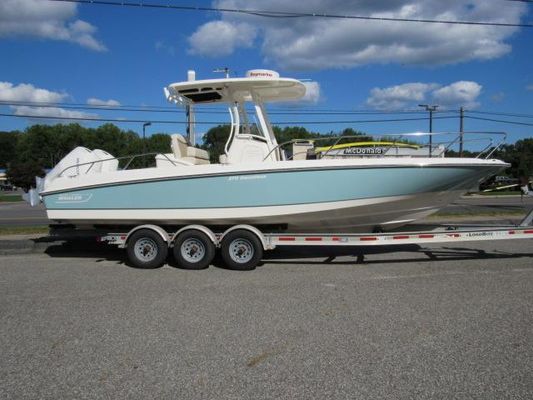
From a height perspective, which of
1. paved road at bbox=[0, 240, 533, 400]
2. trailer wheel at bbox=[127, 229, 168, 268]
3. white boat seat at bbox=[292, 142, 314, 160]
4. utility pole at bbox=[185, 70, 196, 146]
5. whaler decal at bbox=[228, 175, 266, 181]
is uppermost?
utility pole at bbox=[185, 70, 196, 146]

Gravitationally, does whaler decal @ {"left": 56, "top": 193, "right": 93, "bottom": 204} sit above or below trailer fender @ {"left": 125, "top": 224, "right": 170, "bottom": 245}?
above

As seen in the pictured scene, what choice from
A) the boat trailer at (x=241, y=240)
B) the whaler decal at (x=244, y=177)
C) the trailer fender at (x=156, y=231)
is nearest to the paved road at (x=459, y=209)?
the boat trailer at (x=241, y=240)

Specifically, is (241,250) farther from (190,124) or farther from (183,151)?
(190,124)

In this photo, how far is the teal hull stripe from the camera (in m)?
7.02

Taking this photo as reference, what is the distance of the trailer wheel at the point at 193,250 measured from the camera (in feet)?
24.1

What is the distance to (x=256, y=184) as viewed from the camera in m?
7.22

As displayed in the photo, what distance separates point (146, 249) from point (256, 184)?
210 centimetres

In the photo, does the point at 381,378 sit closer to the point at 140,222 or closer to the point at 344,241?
the point at 344,241

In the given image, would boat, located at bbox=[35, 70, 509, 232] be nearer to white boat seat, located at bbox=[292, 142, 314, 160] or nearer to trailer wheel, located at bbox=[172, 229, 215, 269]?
white boat seat, located at bbox=[292, 142, 314, 160]

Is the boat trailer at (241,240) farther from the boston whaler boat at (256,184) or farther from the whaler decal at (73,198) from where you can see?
the whaler decal at (73,198)

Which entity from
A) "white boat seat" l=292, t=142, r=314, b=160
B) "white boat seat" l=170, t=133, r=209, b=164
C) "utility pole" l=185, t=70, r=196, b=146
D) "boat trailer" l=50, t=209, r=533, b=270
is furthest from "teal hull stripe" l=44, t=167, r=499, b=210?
"utility pole" l=185, t=70, r=196, b=146

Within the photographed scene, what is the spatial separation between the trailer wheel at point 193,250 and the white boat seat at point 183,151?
1.45 m

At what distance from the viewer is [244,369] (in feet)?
11.9

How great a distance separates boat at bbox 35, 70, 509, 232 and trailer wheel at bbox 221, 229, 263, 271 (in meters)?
0.32
